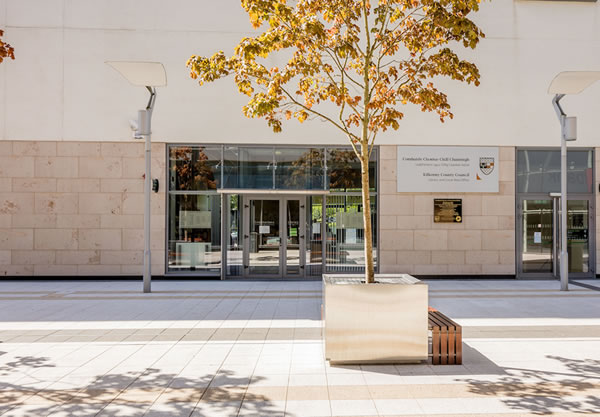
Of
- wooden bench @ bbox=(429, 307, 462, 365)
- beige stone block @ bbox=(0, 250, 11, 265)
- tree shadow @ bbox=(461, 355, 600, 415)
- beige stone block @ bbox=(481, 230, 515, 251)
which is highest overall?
beige stone block @ bbox=(481, 230, 515, 251)

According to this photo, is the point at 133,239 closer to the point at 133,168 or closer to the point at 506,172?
the point at 133,168

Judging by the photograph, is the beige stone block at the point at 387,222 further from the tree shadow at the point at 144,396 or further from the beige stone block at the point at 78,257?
the tree shadow at the point at 144,396

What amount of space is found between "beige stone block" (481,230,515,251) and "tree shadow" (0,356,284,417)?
10032 mm

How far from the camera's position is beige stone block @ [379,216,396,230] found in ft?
41.8

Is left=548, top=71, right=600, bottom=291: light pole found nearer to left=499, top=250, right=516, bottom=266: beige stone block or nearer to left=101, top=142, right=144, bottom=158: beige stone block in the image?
left=499, top=250, right=516, bottom=266: beige stone block

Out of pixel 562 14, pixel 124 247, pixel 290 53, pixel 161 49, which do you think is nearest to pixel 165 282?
pixel 124 247

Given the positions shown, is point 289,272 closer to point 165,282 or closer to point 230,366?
point 165,282

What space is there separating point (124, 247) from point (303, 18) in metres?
9.07

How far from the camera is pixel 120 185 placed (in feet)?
41.1

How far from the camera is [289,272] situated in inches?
504

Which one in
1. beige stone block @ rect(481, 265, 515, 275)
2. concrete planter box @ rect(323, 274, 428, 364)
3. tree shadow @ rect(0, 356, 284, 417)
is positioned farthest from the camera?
beige stone block @ rect(481, 265, 515, 275)

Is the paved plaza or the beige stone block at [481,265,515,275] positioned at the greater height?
the beige stone block at [481,265,515,275]

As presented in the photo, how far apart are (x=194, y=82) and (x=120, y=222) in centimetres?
462

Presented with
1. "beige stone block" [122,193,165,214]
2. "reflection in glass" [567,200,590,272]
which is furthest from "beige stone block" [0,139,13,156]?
"reflection in glass" [567,200,590,272]
